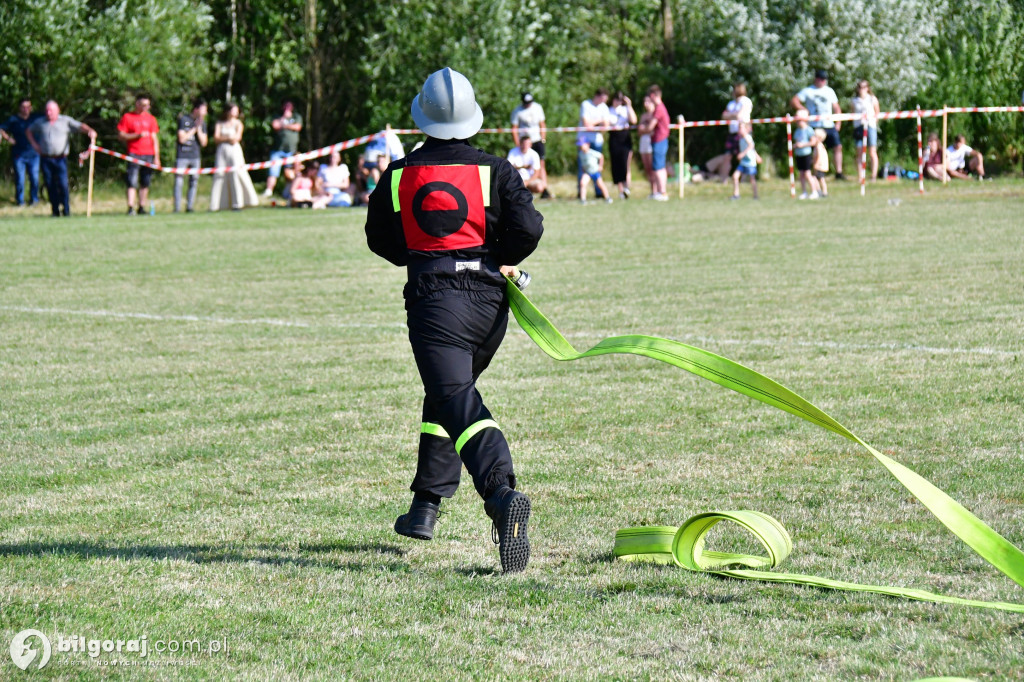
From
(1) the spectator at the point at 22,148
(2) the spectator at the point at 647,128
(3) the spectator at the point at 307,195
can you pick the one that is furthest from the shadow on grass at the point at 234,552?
(1) the spectator at the point at 22,148

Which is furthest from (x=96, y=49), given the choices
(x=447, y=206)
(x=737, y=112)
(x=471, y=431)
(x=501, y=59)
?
(x=471, y=431)

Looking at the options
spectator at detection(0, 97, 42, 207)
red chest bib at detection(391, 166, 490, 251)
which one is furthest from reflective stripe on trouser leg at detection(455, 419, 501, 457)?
spectator at detection(0, 97, 42, 207)

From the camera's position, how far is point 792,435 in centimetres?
647

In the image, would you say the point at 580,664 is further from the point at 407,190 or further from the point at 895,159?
the point at 895,159

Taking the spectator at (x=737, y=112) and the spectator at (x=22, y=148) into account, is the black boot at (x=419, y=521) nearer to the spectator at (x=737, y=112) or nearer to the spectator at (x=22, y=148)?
the spectator at (x=737, y=112)

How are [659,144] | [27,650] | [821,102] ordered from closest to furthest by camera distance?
[27,650] → [659,144] → [821,102]

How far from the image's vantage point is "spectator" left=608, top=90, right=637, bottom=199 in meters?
25.5

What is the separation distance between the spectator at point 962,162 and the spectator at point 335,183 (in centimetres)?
1216

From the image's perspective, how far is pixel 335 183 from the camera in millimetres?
26062

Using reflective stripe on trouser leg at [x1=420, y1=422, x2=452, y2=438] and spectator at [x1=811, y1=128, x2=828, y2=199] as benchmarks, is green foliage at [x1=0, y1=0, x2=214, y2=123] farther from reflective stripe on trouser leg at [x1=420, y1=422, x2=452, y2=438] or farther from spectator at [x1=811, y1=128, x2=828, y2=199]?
reflective stripe on trouser leg at [x1=420, y1=422, x2=452, y2=438]

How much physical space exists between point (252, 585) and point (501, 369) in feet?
14.7

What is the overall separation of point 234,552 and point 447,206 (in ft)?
4.71

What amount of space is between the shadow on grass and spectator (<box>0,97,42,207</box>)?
2165 centimetres

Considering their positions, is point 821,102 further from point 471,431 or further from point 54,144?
point 471,431
